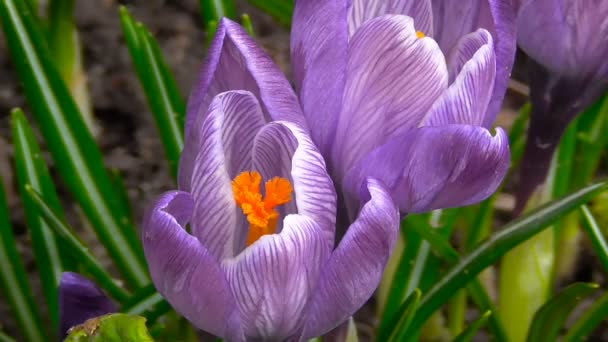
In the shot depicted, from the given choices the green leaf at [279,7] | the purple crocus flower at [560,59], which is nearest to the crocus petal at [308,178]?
the purple crocus flower at [560,59]

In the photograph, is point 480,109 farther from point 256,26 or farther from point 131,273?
point 256,26

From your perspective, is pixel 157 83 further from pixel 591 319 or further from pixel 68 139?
pixel 591 319

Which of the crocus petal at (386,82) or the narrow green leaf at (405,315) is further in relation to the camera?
the narrow green leaf at (405,315)

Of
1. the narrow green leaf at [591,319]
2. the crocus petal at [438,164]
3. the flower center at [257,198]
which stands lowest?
the narrow green leaf at [591,319]

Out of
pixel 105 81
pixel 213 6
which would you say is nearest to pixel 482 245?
pixel 213 6

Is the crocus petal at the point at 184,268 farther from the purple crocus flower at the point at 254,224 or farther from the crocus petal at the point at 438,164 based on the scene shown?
the crocus petal at the point at 438,164

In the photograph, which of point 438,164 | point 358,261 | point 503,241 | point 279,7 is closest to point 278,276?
point 358,261
